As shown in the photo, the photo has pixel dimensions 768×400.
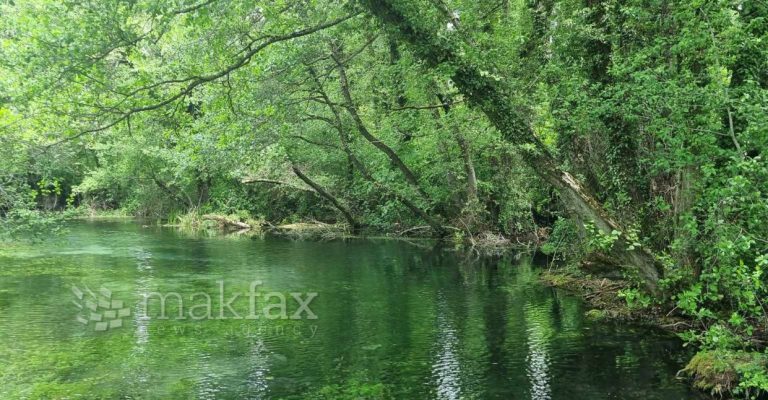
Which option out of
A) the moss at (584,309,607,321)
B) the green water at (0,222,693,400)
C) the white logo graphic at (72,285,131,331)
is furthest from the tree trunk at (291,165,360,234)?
the moss at (584,309,607,321)

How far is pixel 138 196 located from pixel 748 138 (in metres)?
37.9

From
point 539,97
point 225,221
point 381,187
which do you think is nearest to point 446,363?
point 539,97

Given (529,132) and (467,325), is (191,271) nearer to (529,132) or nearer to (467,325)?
(467,325)

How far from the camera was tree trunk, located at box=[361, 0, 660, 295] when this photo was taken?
34.3 ft

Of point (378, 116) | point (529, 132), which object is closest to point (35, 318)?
point (529, 132)

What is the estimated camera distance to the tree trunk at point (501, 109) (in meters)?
10.5

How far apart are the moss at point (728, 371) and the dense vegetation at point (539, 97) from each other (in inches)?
3.4

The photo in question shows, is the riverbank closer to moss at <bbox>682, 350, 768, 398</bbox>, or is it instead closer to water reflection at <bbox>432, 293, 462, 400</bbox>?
moss at <bbox>682, 350, 768, 398</bbox>

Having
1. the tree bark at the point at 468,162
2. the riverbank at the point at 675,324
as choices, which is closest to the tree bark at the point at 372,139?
the tree bark at the point at 468,162

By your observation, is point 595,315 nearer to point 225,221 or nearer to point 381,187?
point 381,187

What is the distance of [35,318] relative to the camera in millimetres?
11281

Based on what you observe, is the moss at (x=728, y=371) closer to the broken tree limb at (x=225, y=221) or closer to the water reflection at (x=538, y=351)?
the water reflection at (x=538, y=351)

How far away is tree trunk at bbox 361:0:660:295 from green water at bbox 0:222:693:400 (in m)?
1.23

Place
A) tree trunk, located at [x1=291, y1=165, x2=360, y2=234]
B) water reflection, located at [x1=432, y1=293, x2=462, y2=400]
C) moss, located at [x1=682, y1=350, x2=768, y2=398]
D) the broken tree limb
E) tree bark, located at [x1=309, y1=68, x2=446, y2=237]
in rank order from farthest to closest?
1. the broken tree limb
2. tree trunk, located at [x1=291, y1=165, x2=360, y2=234]
3. tree bark, located at [x1=309, y1=68, x2=446, y2=237]
4. water reflection, located at [x1=432, y1=293, x2=462, y2=400]
5. moss, located at [x1=682, y1=350, x2=768, y2=398]
